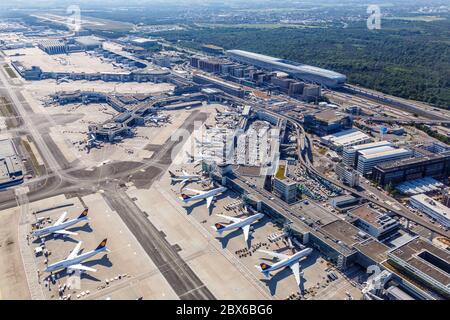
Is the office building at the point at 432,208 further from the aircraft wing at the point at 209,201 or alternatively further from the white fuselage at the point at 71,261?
the white fuselage at the point at 71,261

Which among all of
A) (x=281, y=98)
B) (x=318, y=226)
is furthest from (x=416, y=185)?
(x=281, y=98)

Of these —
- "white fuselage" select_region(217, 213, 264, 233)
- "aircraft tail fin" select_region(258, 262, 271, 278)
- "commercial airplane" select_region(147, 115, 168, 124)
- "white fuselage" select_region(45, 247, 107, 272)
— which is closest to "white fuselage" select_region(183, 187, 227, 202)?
"white fuselage" select_region(217, 213, 264, 233)

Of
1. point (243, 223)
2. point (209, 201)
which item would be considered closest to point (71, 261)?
point (209, 201)

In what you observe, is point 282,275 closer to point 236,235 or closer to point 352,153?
point 236,235

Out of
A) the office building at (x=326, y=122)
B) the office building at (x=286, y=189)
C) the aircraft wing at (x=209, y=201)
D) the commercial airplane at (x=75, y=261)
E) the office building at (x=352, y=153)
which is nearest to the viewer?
the commercial airplane at (x=75, y=261)

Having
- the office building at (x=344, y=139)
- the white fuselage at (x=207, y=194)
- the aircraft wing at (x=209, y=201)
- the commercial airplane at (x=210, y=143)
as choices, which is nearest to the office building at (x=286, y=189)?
the white fuselage at (x=207, y=194)
